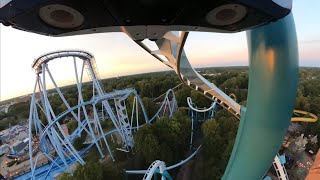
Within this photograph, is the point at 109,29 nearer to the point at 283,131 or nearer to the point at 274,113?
the point at 274,113

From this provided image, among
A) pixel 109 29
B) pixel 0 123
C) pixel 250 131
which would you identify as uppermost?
pixel 109 29

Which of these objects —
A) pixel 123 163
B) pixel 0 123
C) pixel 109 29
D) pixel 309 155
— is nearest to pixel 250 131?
pixel 109 29

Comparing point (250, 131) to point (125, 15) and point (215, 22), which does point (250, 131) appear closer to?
point (215, 22)

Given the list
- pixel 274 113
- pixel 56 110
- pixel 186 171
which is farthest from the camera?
pixel 56 110

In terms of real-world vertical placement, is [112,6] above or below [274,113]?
above

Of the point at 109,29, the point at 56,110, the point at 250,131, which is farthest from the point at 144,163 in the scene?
the point at 56,110

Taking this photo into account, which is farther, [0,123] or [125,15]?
[0,123]

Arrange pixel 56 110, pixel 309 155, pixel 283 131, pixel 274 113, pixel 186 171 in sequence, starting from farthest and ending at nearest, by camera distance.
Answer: pixel 56 110
pixel 309 155
pixel 186 171
pixel 283 131
pixel 274 113
